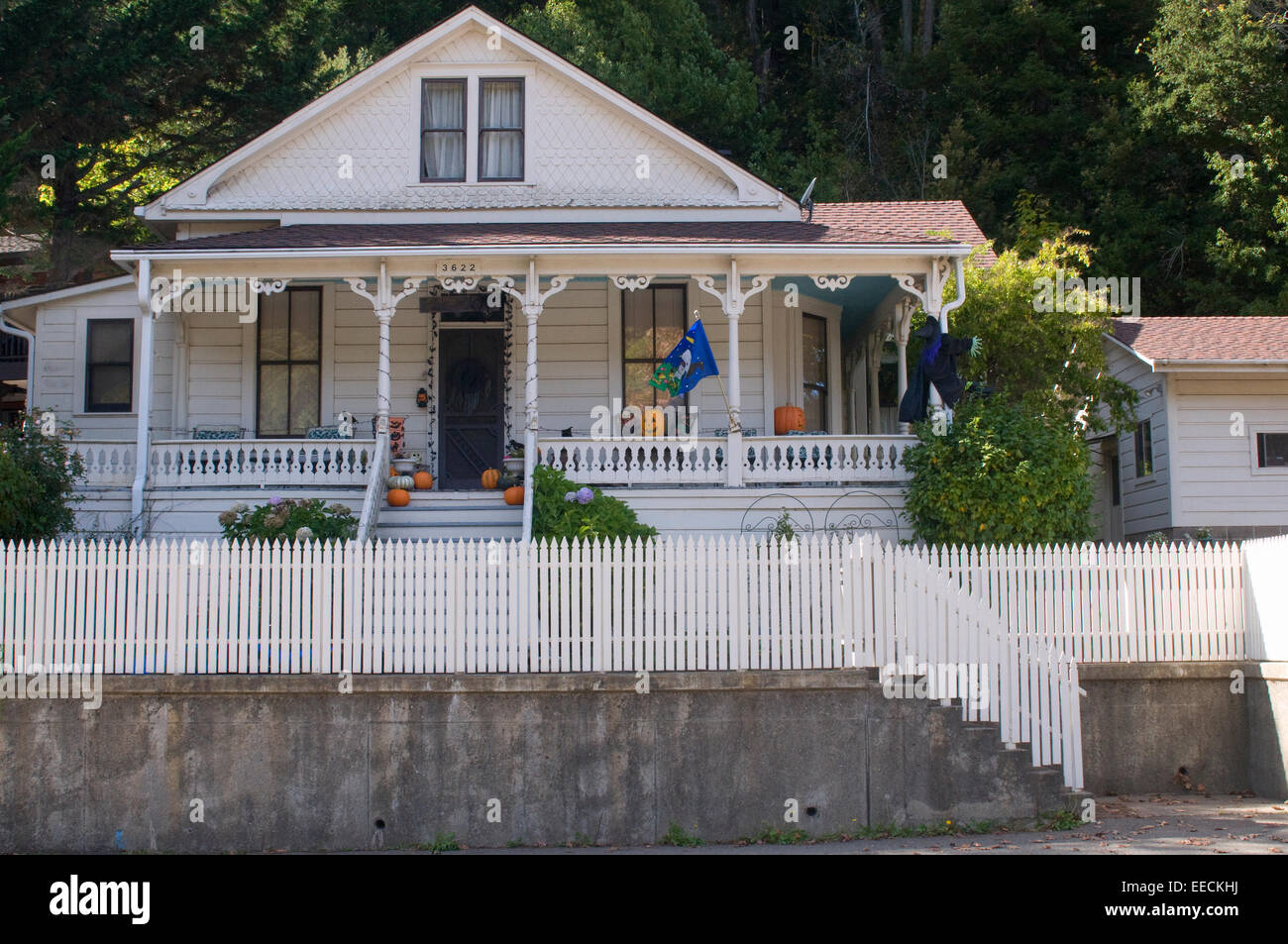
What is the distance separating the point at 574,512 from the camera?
1606cm

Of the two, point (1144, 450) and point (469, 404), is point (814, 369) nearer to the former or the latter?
point (469, 404)

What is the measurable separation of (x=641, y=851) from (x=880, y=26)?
37070 millimetres

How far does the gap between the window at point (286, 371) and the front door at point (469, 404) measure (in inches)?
76.2

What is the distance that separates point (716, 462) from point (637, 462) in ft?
3.51

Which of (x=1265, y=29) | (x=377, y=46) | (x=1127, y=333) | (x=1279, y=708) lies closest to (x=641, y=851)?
(x=1279, y=708)

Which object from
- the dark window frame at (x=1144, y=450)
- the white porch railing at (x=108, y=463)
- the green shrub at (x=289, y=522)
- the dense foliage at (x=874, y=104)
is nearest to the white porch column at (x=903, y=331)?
the dark window frame at (x=1144, y=450)

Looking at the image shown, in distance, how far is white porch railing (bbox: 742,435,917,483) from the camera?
17.6 m

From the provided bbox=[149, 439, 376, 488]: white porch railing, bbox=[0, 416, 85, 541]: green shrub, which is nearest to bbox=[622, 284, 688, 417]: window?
bbox=[149, 439, 376, 488]: white porch railing

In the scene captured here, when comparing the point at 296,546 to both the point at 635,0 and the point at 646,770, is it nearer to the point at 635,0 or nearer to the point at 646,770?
the point at 646,770

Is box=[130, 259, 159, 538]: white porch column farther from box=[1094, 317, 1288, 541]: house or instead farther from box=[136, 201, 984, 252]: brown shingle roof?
box=[1094, 317, 1288, 541]: house

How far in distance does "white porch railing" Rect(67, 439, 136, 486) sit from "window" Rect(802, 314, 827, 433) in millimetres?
9832

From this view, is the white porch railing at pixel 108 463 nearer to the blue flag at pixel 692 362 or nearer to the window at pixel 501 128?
the window at pixel 501 128

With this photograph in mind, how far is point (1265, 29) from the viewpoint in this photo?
1197 inches

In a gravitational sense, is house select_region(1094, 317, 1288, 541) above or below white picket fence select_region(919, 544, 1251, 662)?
above
